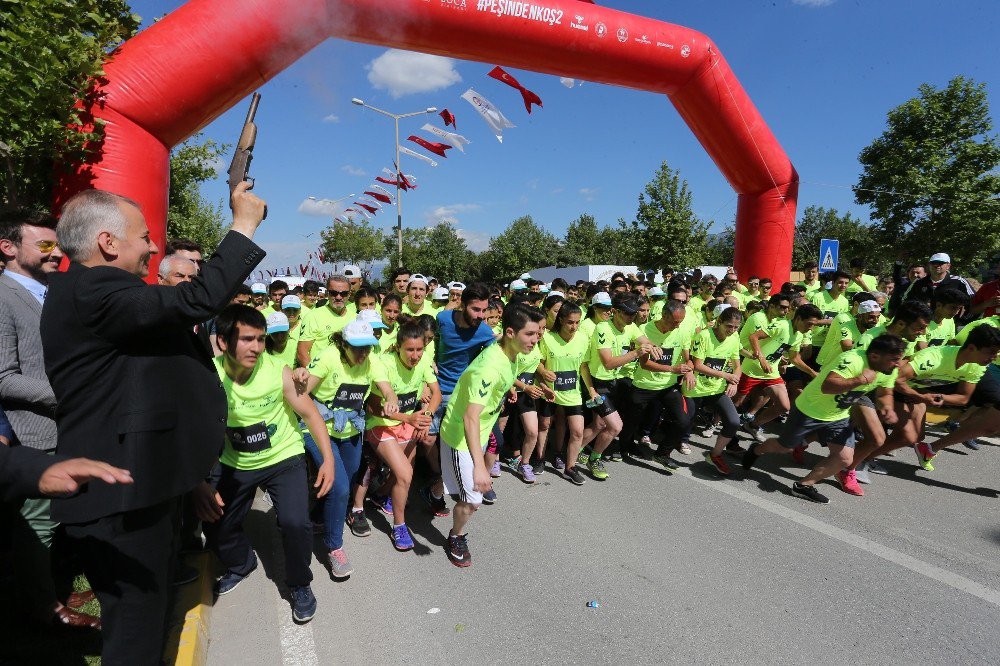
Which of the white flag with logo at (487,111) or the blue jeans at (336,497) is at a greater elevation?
the white flag with logo at (487,111)

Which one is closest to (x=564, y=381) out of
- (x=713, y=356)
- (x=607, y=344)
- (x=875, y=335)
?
(x=607, y=344)

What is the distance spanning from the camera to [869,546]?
3.53m

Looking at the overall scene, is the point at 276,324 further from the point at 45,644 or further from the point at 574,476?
the point at 574,476

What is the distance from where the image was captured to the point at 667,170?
22234 mm

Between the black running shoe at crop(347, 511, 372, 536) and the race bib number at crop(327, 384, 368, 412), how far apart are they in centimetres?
→ 91

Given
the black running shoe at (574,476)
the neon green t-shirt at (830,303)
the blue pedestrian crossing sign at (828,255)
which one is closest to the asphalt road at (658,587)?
the black running shoe at (574,476)

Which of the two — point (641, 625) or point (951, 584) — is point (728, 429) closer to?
point (951, 584)

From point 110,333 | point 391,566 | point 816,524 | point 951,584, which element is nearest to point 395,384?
point 391,566

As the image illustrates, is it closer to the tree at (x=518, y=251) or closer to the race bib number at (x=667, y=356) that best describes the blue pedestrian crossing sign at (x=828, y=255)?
the race bib number at (x=667, y=356)

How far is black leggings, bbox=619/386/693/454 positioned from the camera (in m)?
5.07

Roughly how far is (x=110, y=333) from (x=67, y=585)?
236 centimetres

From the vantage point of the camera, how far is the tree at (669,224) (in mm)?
22297

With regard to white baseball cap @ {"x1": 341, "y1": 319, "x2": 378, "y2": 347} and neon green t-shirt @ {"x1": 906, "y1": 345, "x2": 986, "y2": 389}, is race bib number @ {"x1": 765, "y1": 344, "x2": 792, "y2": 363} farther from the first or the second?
white baseball cap @ {"x1": 341, "y1": 319, "x2": 378, "y2": 347}

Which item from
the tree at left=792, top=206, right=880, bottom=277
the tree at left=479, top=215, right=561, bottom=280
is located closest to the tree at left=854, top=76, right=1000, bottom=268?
the tree at left=792, top=206, right=880, bottom=277
